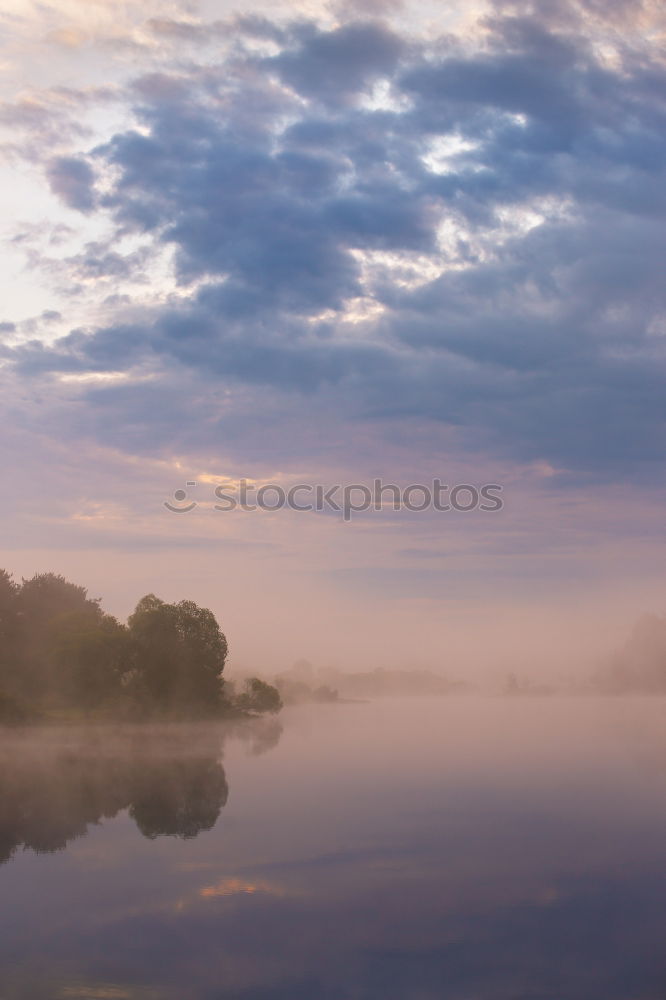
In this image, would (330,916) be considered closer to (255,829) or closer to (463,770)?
(255,829)

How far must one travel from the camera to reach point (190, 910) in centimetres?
3173

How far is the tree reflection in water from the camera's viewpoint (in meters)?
A: 50.0

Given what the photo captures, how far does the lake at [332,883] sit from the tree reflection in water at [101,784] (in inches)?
13.8

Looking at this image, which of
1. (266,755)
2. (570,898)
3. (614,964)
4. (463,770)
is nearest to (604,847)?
(570,898)

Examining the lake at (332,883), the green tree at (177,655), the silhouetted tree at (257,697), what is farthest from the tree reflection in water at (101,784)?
the silhouetted tree at (257,697)

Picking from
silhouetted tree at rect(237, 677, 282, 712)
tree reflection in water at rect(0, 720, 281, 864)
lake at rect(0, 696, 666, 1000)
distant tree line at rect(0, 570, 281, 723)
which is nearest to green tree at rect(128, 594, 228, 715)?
distant tree line at rect(0, 570, 281, 723)

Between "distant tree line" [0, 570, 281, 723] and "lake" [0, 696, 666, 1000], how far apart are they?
48943 millimetres

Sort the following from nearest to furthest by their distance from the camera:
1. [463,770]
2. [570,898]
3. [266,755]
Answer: [570,898]
[463,770]
[266,755]

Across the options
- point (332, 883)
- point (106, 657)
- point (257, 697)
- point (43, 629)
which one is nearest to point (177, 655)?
point (106, 657)

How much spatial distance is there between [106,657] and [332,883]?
99936 mm

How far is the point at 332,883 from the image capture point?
36.1 m

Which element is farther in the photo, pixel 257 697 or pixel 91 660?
pixel 257 697

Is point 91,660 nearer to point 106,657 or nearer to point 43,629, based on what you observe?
point 106,657

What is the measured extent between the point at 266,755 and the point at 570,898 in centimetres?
6967
